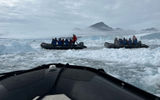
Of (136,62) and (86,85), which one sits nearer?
(86,85)

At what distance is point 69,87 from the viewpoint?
1.89 m

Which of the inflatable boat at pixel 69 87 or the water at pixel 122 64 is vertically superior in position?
the inflatable boat at pixel 69 87

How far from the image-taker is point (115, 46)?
655 inches

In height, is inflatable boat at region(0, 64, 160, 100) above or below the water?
above

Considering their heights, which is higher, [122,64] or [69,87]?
[69,87]

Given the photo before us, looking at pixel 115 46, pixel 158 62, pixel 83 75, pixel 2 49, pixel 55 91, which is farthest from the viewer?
pixel 115 46

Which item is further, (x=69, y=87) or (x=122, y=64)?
(x=122, y=64)

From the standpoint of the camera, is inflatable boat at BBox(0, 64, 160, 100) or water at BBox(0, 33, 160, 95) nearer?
inflatable boat at BBox(0, 64, 160, 100)

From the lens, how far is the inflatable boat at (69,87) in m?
1.69

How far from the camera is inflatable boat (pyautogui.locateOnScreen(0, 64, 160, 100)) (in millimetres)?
1688

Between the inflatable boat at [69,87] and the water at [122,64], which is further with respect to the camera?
the water at [122,64]

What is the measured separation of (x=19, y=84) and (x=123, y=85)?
134 centimetres

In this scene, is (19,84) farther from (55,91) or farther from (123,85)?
(123,85)

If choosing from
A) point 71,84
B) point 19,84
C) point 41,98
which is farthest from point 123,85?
point 19,84
